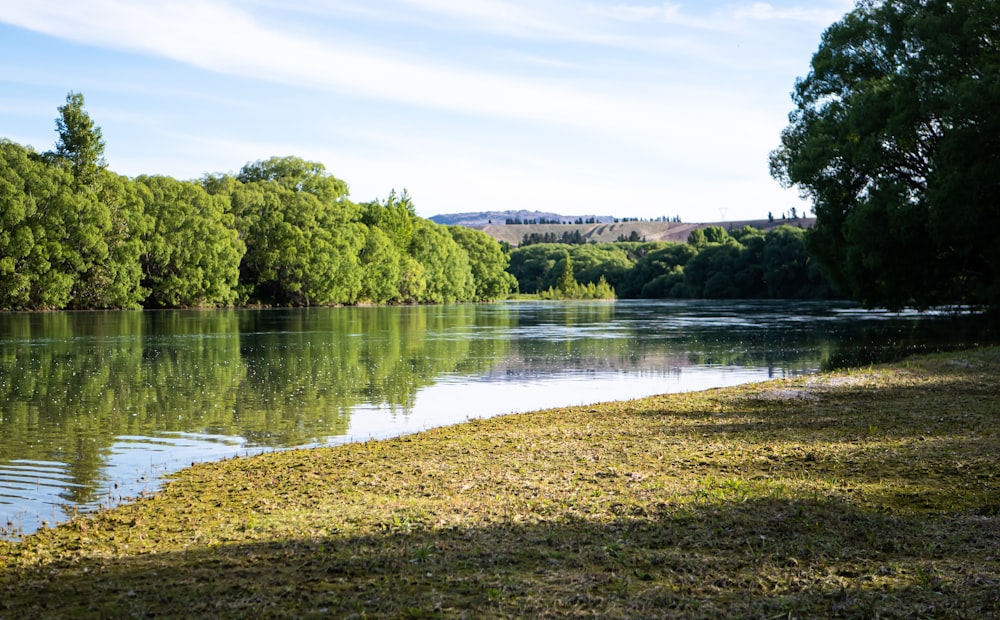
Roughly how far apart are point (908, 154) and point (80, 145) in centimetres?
7762

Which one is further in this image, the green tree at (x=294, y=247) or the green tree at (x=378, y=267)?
the green tree at (x=378, y=267)

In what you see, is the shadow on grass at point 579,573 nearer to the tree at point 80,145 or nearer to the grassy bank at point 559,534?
the grassy bank at point 559,534

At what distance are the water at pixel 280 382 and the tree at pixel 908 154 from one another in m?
3.67

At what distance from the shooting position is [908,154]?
148ft

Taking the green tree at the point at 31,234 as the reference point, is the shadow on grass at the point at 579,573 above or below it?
below

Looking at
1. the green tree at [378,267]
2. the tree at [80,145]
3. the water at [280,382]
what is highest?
the tree at [80,145]

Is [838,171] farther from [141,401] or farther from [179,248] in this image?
[179,248]

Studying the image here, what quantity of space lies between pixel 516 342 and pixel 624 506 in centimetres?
3663

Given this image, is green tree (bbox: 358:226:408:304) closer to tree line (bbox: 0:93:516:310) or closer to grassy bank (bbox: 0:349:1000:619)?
tree line (bbox: 0:93:516:310)

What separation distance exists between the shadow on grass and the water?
11.8 feet

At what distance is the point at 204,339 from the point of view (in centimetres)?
4553

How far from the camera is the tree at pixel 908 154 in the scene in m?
38.5

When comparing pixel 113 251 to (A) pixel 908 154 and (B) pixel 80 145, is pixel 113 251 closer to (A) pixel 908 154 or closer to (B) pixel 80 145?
(B) pixel 80 145

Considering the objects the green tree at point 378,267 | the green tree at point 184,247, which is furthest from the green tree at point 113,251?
the green tree at point 378,267
